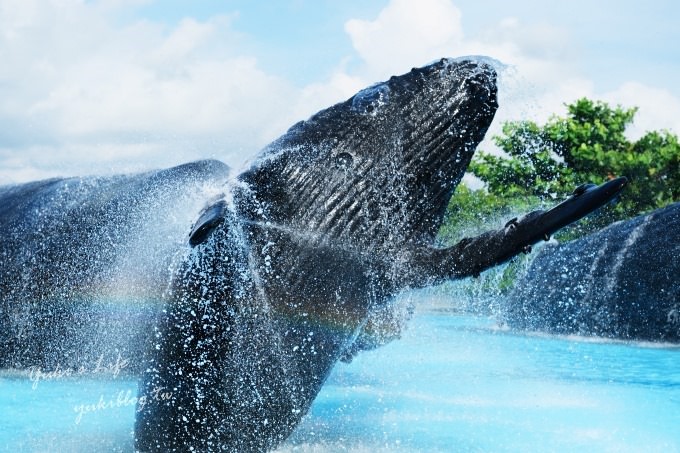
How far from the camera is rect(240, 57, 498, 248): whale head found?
6070 mm

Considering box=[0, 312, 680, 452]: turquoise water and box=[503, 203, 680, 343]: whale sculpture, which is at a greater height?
box=[503, 203, 680, 343]: whale sculpture

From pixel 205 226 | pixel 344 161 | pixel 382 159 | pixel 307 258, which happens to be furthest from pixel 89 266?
pixel 205 226

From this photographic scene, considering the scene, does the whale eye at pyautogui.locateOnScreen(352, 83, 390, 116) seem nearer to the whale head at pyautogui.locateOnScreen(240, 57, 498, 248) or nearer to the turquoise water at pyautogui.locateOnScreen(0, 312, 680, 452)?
the whale head at pyautogui.locateOnScreen(240, 57, 498, 248)

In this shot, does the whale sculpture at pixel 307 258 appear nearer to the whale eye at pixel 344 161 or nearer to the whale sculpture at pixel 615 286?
the whale eye at pixel 344 161

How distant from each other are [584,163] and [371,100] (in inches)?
1259

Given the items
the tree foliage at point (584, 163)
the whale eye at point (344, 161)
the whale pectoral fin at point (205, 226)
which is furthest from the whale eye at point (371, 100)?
the tree foliage at point (584, 163)

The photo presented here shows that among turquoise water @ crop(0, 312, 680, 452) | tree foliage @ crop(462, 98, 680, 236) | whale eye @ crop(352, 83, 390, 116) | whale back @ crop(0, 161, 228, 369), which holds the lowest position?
turquoise water @ crop(0, 312, 680, 452)

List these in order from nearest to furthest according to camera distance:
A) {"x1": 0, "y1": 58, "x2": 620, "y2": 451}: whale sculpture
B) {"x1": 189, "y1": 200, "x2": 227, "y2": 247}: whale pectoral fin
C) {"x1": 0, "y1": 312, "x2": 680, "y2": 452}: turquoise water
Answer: {"x1": 189, "y1": 200, "x2": 227, "y2": 247}: whale pectoral fin, {"x1": 0, "y1": 58, "x2": 620, "y2": 451}: whale sculpture, {"x1": 0, "y1": 312, "x2": 680, "y2": 452}: turquoise water

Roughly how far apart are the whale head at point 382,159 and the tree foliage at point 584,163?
2967 cm

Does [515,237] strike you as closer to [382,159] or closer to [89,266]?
[382,159]

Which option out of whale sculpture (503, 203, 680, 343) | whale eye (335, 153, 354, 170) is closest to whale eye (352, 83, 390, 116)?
whale eye (335, 153, 354, 170)

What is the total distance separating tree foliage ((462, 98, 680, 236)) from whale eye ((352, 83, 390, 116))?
29951 millimetres

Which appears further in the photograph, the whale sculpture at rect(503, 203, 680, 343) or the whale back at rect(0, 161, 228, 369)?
the whale sculpture at rect(503, 203, 680, 343)

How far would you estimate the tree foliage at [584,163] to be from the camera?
34.6 metres
